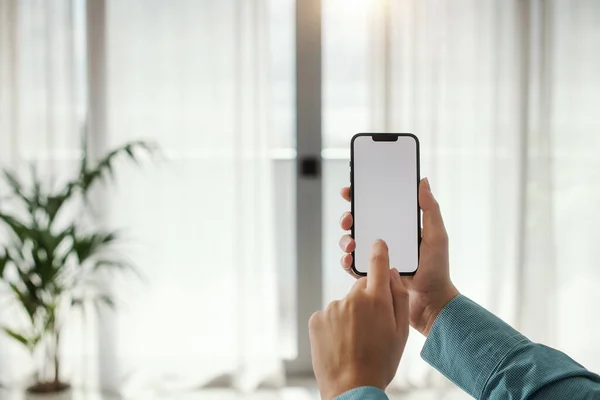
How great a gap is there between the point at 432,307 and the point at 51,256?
59.8 inches

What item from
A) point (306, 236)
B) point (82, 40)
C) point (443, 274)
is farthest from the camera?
point (306, 236)

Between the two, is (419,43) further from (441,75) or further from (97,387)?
(97,387)

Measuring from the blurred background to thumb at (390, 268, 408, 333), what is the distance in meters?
1.94

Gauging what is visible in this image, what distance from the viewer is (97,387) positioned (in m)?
2.49

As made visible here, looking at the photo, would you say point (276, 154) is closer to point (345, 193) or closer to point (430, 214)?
point (345, 193)

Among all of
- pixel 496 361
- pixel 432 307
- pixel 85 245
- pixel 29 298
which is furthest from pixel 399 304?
pixel 29 298

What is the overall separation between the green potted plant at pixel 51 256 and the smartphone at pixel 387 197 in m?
1.22

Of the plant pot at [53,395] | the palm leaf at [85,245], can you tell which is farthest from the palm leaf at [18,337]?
the palm leaf at [85,245]

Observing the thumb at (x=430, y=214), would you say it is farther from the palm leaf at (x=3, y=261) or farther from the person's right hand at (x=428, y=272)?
the palm leaf at (x=3, y=261)

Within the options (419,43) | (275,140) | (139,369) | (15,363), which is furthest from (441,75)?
(15,363)

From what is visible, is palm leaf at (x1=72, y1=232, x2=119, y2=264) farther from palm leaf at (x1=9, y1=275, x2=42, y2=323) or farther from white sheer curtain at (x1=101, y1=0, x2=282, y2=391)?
white sheer curtain at (x1=101, y1=0, x2=282, y2=391)

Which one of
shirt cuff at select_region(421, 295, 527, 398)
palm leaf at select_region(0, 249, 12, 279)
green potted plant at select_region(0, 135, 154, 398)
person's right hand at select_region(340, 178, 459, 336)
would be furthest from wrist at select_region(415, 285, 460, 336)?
palm leaf at select_region(0, 249, 12, 279)

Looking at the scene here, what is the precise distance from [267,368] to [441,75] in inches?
55.3

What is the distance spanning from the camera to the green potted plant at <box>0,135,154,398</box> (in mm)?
2039
